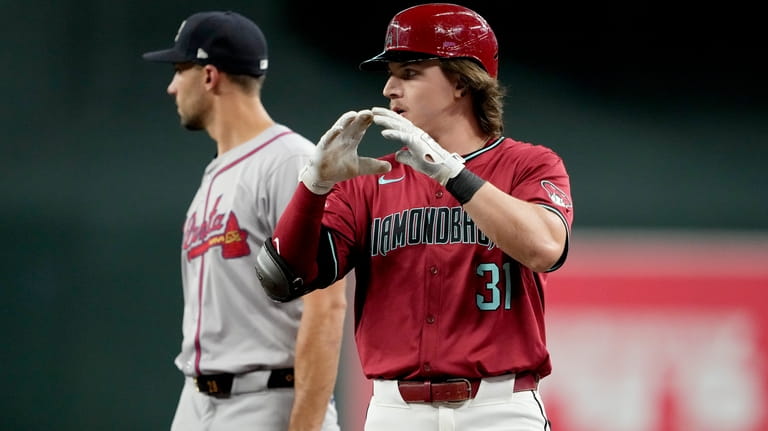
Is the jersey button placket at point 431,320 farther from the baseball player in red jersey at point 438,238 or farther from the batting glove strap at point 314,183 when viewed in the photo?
the batting glove strap at point 314,183

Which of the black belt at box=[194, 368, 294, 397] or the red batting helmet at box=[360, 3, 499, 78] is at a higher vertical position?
the red batting helmet at box=[360, 3, 499, 78]

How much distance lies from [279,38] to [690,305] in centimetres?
202

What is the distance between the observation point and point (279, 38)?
4406mm

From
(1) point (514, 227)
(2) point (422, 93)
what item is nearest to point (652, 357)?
(2) point (422, 93)

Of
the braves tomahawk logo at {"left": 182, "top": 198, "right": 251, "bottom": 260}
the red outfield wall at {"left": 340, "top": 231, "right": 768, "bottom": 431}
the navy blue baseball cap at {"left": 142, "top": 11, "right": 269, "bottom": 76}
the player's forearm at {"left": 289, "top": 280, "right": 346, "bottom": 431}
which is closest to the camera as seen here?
the player's forearm at {"left": 289, "top": 280, "right": 346, "bottom": 431}

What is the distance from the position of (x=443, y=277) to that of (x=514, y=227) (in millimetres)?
222

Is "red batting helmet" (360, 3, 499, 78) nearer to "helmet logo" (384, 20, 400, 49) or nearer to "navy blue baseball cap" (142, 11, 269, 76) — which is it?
"helmet logo" (384, 20, 400, 49)

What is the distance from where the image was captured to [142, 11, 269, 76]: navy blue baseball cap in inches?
116

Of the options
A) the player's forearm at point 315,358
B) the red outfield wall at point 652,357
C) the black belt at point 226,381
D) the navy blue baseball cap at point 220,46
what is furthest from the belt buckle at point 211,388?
the red outfield wall at point 652,357

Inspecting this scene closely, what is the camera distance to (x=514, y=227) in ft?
6.14

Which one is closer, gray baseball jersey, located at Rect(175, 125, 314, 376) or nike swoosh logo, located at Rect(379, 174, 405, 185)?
nike swoosh logo, located at Rect(379, 174, 405, 185)

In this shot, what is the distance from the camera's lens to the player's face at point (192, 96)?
9.73ft

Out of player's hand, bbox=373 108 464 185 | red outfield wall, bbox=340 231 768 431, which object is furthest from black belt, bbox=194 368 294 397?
red outfield wall, bbox=340 231 768 431

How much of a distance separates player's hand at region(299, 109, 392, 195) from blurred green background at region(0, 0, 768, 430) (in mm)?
2263
